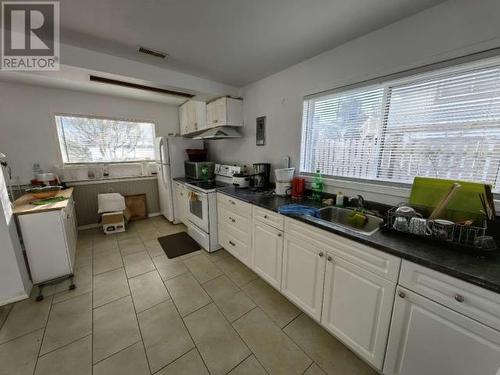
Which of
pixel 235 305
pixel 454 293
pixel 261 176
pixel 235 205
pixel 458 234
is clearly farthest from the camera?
pixel 261 176

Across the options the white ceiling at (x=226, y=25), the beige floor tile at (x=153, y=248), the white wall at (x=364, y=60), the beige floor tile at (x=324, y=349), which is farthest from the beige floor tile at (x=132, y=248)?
the white ceiling at (x=226, y=25)

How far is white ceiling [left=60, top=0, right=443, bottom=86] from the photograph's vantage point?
51.4 inches

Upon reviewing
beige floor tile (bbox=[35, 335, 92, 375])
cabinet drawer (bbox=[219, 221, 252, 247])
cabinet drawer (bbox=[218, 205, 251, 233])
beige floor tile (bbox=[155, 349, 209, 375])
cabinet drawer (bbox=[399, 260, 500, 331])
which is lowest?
beige floor tile (bbox=[155, 349, 209, 375])

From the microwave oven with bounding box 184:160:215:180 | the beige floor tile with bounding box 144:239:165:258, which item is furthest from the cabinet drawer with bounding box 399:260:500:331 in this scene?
the microwave oven with bounding box 184:160:215:180

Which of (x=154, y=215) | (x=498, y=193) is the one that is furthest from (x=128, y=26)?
(x=154, y=215)

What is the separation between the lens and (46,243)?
2.01 metres

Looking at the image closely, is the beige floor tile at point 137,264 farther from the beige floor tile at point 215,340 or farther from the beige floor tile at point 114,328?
the beige floor tile at point 215,340

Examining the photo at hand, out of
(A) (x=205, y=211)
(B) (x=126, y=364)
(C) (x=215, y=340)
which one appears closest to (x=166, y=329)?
(B) (x=126, y=364)

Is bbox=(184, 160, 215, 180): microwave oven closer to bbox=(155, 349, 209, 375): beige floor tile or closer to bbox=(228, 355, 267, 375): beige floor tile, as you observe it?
bbox=(155, 349, 209, 375): beige floor tile

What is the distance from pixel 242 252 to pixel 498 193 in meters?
2.12

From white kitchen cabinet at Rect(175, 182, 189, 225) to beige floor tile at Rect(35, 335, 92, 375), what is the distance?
1.99m

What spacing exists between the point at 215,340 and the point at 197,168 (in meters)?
2.41

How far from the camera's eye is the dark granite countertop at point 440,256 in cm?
84

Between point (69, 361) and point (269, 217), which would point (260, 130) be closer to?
point (269, 217)
